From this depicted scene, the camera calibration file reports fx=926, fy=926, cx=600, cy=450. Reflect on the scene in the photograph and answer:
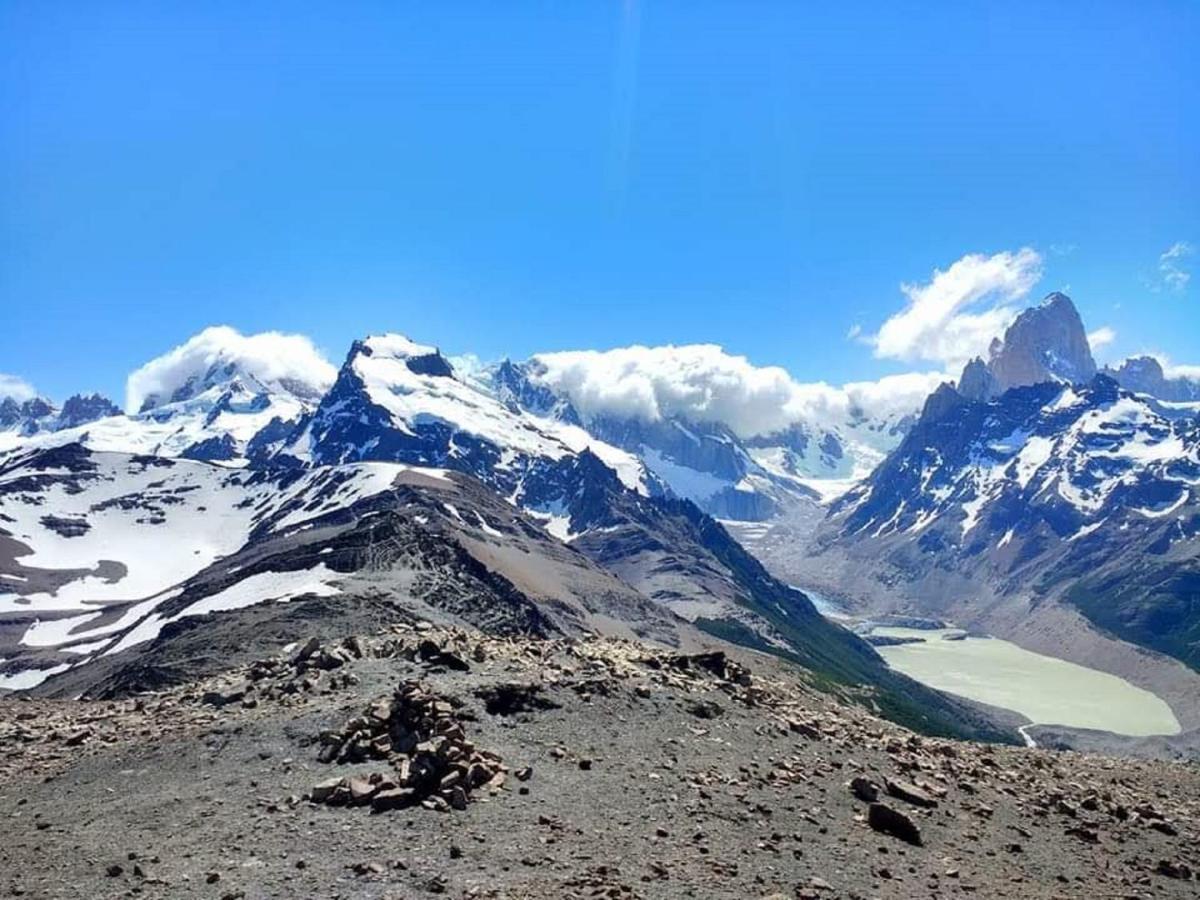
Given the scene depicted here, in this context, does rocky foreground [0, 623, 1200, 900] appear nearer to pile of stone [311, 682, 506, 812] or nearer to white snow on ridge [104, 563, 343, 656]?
pile of stone [311, 682, 506, 812]

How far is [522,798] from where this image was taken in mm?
27094

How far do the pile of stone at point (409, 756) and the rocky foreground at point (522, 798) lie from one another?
88 mm

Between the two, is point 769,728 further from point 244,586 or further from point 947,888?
point 244,586

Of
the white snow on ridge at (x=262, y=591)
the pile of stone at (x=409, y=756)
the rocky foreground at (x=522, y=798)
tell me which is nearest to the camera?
the rocky foreground at (x=522, y=798)

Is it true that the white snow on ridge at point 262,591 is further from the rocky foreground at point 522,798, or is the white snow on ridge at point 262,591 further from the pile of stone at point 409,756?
the pile of stone at point 409,756

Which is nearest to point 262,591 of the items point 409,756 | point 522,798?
point 409,756

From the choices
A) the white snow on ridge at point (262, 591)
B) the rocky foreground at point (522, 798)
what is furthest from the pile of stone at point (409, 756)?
the white snow on ridge at point (262, 591)

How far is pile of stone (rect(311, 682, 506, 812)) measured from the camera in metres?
25.8

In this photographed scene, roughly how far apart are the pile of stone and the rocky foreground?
0.09 metres

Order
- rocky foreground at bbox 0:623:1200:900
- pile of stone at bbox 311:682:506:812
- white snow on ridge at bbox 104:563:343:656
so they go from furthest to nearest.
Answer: white snow on ridge at bbox 104:563:343:656, pile of stone at bbox 311:682:506:812, rocky foreground at bbox 0:623:1200:900

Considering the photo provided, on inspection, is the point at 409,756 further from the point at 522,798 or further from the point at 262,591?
the point at 262,591

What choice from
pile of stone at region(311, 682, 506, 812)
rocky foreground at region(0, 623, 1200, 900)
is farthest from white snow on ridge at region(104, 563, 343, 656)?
pile of stone at region(311, 682, 506, 812)

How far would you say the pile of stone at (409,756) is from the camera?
25.8m

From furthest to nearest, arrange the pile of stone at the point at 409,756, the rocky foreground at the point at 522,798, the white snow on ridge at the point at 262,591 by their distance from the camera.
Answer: the white snow on ridge at the point at 262,591 < the pile of stone at the point at 409,756 < the rocky foreground at the point at 522,798
